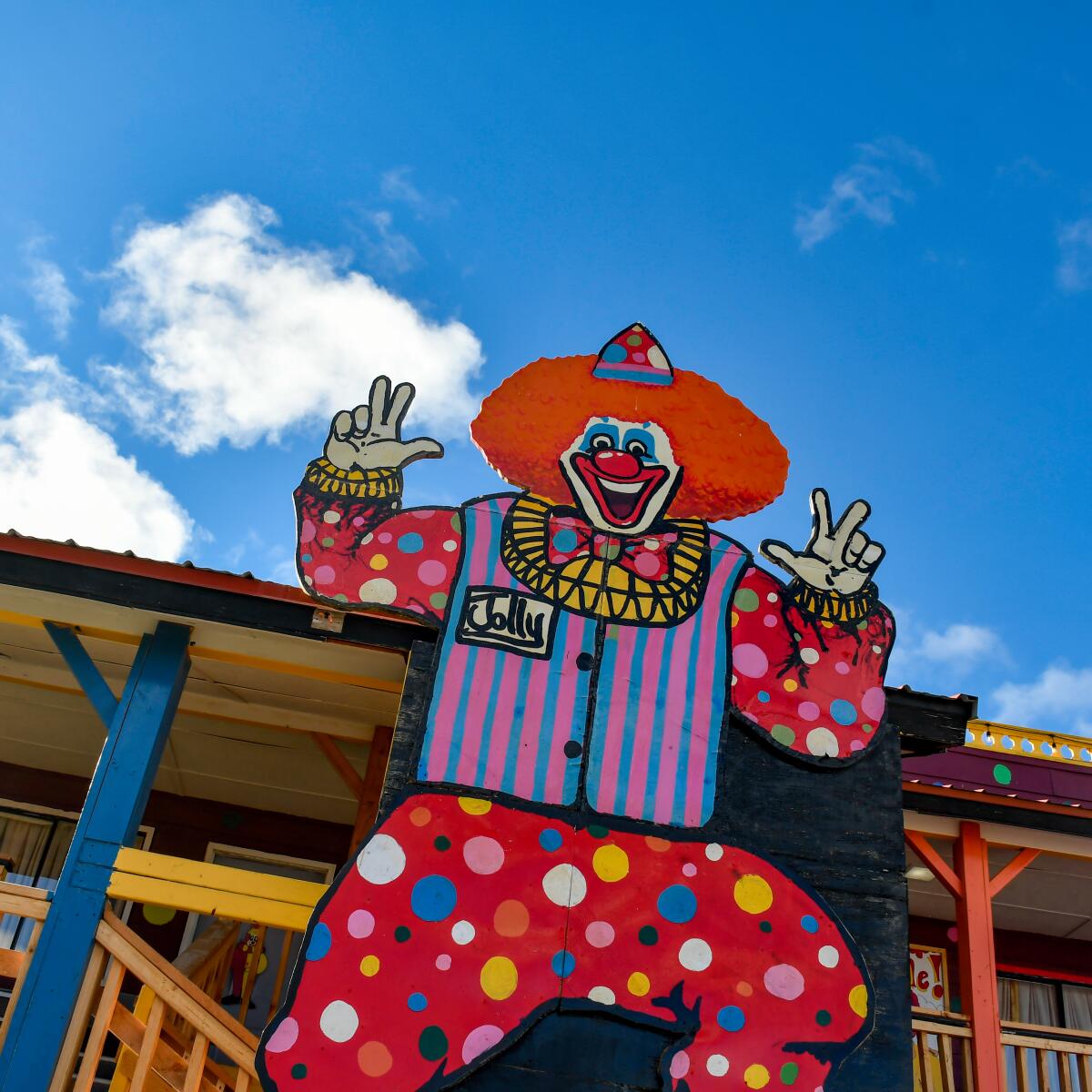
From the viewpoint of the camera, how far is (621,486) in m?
6.33

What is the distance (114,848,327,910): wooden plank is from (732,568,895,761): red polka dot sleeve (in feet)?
8.69

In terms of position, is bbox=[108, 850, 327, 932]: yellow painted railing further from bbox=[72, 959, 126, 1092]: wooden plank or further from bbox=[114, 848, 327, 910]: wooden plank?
bbox=[72, 959, 126, 1092]: wooden plank

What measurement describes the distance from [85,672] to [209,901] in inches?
63.7

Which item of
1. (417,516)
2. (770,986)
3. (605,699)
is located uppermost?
(417,516)

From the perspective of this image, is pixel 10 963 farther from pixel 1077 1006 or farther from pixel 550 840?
pixel 1077 1006

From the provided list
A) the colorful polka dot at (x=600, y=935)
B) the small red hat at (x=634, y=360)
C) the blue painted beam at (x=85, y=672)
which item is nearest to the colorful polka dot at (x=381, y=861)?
the colorful polka dot at (x=600, y=935)

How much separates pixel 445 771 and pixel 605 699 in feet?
3.20

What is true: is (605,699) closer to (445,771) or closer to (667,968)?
(445,771)

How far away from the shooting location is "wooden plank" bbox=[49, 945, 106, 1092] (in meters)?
5.15

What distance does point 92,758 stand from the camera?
30.4 ft

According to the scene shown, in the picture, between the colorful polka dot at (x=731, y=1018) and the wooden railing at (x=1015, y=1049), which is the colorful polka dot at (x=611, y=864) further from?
the wooden railing at (x=1015, y=1049)

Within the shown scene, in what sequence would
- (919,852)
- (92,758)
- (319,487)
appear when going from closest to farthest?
(319,487)
(919,852)
(92,758)

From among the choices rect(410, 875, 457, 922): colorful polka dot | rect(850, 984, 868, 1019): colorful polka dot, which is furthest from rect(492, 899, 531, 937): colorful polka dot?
rect(850, 984, 868, 1019): colorful polka dot

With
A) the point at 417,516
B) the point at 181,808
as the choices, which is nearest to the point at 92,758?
the point at 181,808
